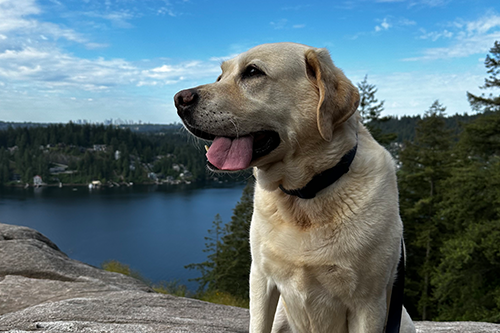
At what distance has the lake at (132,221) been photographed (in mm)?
64562

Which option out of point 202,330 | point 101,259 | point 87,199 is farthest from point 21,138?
point 202,330

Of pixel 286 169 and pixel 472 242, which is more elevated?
pixel 286 169

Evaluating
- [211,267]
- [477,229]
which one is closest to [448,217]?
[477,229]

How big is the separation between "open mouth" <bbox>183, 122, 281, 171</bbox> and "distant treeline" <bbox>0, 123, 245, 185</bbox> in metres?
130

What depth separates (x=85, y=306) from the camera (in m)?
5.15

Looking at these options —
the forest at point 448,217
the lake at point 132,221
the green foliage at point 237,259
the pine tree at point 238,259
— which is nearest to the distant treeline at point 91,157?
the lake at point 132,221

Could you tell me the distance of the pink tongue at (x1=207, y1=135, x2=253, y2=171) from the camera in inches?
110

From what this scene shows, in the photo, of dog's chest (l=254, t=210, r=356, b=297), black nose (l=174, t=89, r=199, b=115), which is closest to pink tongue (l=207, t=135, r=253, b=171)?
black nose (l=174, t=89, r=199, b=115)

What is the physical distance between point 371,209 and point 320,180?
0.41 meters

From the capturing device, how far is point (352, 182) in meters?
2.91

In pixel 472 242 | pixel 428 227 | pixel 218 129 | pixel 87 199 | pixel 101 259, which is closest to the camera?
pixel 218 129

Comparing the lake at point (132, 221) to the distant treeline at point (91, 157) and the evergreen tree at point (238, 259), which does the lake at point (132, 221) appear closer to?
the evergreen tree at point (238, 259)

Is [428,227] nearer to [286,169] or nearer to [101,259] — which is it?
[286,169]

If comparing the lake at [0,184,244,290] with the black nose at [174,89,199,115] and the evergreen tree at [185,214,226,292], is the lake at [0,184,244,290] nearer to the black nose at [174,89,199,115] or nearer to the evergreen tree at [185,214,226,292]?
the evergreen tree at [185,214,226,292]
